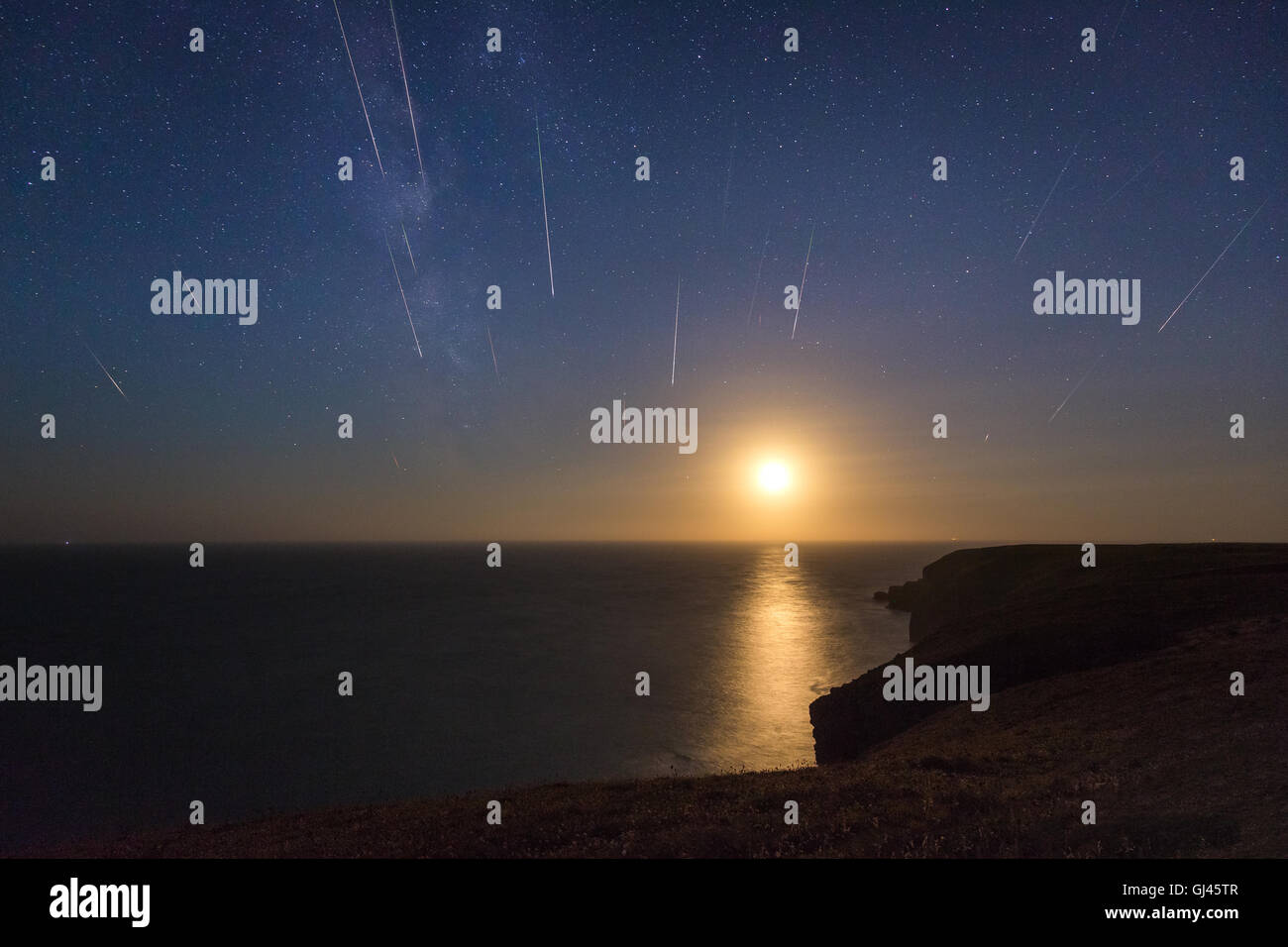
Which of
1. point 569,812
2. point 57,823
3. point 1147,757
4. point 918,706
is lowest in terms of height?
point 57,823

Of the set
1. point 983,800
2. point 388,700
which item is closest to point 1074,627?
point 983,800

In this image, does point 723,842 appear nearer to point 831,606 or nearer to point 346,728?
point 346,728

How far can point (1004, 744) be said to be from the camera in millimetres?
16219

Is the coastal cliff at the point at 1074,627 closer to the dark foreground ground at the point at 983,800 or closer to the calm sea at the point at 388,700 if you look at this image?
the dark foreground ground at the point at 983,800

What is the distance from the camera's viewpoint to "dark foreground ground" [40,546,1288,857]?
386 inches

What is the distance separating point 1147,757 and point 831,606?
107345 mm

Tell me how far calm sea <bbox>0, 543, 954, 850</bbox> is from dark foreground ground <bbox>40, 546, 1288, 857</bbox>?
20272 mm

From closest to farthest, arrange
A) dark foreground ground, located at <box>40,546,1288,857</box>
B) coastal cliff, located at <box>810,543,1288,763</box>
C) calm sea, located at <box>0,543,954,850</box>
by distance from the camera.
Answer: dark foreground ground, located at <box>40,546,1288,857</box>
coastal cliff, located at <box>810,543,1288,763</box>
calm sea, located at <box>0,543,954,850</box>

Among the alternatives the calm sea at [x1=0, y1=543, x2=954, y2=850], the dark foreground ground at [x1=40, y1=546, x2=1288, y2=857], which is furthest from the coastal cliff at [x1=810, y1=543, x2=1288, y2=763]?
the calm sea at [x1=0, y1=543, x2=954, y2=850]

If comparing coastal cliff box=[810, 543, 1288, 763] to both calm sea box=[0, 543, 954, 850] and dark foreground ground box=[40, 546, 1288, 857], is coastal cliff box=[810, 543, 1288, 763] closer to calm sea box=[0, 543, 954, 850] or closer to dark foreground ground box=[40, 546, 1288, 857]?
dark foreground ground box=[40, 546, 1288, 857]

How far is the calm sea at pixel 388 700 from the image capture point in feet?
116

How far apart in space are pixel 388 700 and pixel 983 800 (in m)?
52.6

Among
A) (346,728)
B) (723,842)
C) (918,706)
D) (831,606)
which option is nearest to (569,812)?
(723,842)
